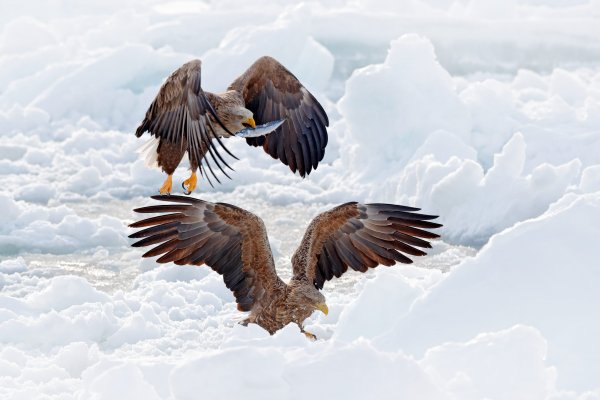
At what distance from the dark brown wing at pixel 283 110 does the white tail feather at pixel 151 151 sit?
26.4 inches

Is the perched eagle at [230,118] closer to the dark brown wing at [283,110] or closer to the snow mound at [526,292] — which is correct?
the dark brown wing at [283,110]

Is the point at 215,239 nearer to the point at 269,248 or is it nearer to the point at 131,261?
the point at 269,248

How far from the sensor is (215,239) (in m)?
6.43

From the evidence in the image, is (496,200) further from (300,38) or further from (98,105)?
(98,105)

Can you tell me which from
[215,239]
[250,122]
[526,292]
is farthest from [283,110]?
[526,292]

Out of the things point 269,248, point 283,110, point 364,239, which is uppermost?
point 283,110

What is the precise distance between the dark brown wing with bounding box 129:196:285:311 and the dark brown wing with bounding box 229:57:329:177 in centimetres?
156

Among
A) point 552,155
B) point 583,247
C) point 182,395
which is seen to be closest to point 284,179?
point 552,155

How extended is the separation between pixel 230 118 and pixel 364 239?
1.33 meters

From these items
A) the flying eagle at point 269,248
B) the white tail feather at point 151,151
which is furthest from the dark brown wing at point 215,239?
the white tail feather at point 151,151

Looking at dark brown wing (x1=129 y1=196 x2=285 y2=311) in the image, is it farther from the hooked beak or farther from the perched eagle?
the hooked beak

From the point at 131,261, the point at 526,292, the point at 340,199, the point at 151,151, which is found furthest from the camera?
the point at 340,199

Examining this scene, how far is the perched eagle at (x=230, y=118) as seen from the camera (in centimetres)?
→ 714

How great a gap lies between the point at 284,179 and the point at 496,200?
16.0 ft
